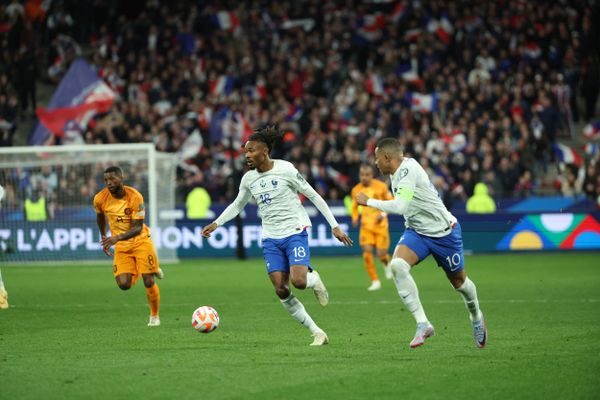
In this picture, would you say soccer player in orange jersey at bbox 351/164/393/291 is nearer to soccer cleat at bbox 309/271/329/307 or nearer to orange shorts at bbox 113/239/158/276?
orange shorts at bbox 113/239/158/276

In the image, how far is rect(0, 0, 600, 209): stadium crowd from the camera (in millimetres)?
30781

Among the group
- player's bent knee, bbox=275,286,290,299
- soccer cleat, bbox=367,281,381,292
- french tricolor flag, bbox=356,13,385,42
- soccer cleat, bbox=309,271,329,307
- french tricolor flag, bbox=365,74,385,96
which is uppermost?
french tricolor flag, bbox=356,13,385,42

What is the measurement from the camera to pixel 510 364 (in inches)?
391

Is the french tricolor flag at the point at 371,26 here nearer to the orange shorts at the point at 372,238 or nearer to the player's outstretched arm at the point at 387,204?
the orange shorts at the point at 372,238

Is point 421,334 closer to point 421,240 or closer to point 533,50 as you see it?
point 421,240

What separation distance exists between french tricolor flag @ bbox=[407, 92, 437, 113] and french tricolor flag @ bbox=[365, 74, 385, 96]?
4.19ft

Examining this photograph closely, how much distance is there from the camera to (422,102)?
3306 cm

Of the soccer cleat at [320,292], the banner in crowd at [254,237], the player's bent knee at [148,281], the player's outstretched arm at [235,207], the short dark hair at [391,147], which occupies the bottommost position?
the banner in crowd at [254,237]

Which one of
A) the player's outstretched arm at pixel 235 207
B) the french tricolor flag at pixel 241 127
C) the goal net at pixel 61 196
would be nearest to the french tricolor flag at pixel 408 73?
the french tricolor flag at pixel 241 127

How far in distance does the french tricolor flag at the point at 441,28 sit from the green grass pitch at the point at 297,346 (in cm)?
1570

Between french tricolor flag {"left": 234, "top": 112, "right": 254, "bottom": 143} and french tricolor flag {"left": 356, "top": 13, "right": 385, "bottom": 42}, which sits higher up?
french tricolor flag {"left": 356, "top": 13, "right": 385, "bottom": 42}

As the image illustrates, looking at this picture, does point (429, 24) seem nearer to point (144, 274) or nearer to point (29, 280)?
point (29, 280)

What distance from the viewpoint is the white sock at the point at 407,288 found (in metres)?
11.0

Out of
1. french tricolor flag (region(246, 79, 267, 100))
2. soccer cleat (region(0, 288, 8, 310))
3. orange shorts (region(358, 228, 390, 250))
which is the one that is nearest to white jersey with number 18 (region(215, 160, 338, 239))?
soccer cleat (region(0, 288, 8, 310))
